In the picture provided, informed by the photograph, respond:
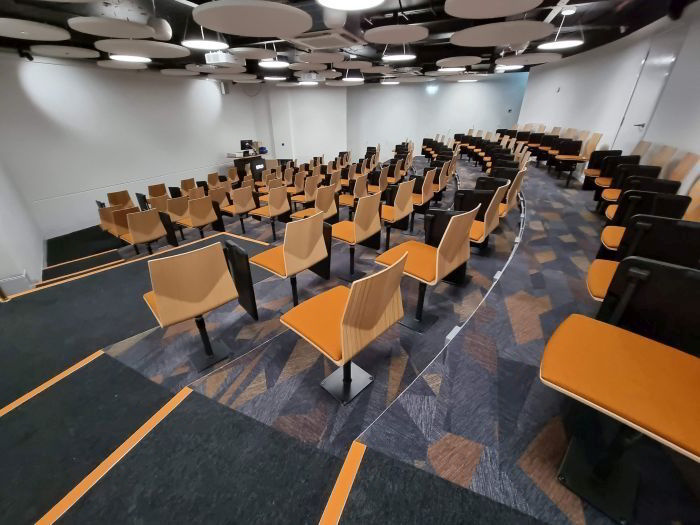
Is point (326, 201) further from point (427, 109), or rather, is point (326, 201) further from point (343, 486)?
point (427, 109)

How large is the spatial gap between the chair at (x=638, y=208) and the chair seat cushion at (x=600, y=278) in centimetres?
42

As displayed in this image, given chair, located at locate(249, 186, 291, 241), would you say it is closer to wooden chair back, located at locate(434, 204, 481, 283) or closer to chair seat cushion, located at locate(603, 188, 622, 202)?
wooden chair back, located at locate(434, 204, 481, 283)

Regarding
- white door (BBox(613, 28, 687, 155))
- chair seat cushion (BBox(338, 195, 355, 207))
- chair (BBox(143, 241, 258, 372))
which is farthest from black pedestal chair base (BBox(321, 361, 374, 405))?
white door (BBox(613, 28, 687, 155))

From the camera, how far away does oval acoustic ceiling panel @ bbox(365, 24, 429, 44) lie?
14.1ft

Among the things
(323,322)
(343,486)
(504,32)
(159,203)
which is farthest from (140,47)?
(343,486)

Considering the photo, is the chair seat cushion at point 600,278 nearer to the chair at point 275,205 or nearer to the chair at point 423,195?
the chair at point 423,195

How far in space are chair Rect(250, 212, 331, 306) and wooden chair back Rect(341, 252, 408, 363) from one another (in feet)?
3.61

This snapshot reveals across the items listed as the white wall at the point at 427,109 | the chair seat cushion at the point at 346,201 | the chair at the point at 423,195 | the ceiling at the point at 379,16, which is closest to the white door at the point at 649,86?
the ceiling at the point at 379,16

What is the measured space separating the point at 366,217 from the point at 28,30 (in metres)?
5.20

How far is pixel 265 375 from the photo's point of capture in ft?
6.77

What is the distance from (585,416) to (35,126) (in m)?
11.2

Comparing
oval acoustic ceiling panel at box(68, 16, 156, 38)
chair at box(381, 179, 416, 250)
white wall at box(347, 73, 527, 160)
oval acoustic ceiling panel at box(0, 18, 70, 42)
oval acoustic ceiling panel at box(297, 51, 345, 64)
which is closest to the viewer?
oval acoustic ceiling panel at box(68, 16, 156, 38)

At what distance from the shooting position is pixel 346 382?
1.92m

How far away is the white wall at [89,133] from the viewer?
21.8 ft
